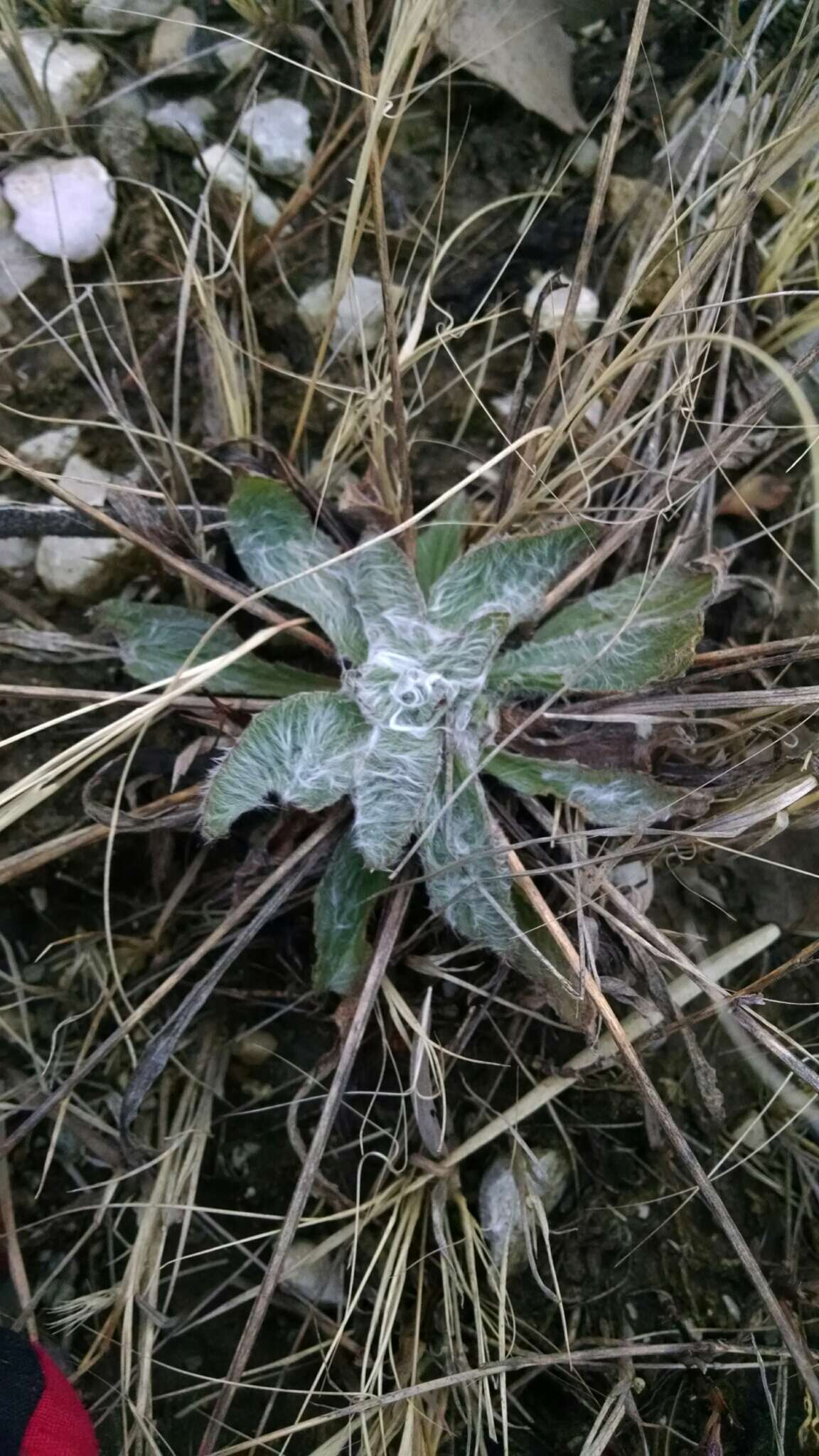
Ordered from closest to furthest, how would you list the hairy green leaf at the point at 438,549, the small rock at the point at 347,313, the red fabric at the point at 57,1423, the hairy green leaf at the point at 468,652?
the red fabric at the point at 57,1423 < the hairy green leaf at the point at 468,652 < the hairy green leaf at the point at 438,549 < the small rock at the point at 347,313

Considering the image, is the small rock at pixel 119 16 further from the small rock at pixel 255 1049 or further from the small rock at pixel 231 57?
the small rock at pixel 255 1049

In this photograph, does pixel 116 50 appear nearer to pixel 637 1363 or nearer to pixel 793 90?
pixel 793 90

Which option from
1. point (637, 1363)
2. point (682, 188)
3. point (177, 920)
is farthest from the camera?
point (177, 920)

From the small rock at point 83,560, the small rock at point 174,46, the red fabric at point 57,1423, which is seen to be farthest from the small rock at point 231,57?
the red fabric at point 57,1423

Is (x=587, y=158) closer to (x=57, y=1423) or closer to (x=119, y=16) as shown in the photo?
(x=119, y=16)

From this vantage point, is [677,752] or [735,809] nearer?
[735,809]

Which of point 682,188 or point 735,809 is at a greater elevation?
point 682,188

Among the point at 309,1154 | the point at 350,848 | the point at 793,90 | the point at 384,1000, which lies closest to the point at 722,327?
the point at 793,90
